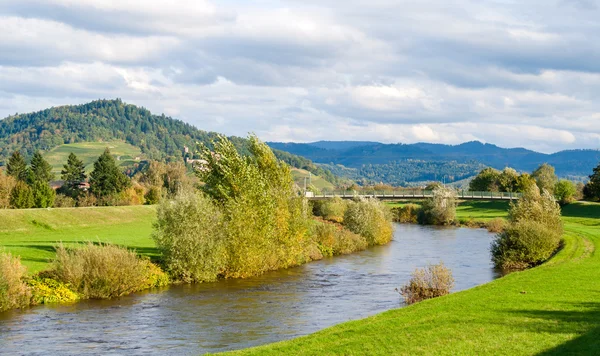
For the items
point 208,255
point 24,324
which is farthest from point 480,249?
point 24,324

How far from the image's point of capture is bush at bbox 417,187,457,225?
117812mm

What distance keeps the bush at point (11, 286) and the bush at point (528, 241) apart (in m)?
39.7

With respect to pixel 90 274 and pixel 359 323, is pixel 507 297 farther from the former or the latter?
pixel 90 274

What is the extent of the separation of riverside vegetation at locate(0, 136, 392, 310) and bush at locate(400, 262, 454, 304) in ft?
51.0

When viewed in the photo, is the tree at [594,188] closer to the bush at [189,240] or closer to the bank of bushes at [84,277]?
the bush at [189,240]

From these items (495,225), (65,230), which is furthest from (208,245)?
(495,225)

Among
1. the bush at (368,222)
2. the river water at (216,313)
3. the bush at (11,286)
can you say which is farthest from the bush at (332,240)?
the bush at (11,286)

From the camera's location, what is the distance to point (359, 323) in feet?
90.6

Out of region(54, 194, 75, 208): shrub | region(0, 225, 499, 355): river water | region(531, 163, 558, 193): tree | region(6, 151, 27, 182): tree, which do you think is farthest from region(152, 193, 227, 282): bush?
region(531, 163, 558, 193): tree

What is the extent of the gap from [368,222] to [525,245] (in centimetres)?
2907

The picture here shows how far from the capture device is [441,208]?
11806 cm

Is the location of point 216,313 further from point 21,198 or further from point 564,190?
point 564,190

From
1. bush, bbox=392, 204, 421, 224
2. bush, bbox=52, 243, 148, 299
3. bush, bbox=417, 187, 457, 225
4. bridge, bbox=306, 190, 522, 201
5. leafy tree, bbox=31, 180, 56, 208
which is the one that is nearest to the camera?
bush, bbox=52, 243, 148, 299

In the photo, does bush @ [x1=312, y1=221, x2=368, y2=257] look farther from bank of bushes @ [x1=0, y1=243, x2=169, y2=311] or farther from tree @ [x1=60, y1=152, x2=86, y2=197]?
tree @ [x1=60, y1=152, x2=86, y2=197]
